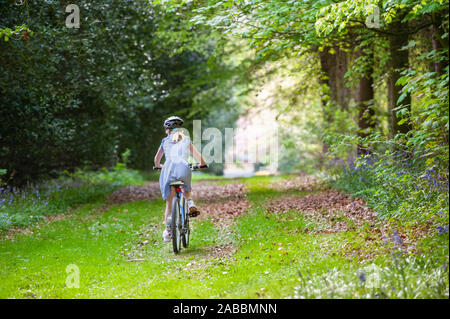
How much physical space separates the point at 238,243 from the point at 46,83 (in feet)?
21.6

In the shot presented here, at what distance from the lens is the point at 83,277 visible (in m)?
6.22

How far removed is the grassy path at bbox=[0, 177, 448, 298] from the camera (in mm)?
5066

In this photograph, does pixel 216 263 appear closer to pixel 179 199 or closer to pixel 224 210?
pixel 179 199

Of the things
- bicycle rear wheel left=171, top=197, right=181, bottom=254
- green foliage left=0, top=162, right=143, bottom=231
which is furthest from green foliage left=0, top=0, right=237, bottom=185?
bicycle rear wheel left=171, top=197, right=181, bottom=254

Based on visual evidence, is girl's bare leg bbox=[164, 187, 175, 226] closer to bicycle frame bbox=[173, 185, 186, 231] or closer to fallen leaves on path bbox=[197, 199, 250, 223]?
bicycle frame bbox=[173, 185, 186, 231]

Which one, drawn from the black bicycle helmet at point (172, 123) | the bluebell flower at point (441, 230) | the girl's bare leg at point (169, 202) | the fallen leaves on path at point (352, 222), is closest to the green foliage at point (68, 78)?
the black bicycle helmet at point (172, 123)

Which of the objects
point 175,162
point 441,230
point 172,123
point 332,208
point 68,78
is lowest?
point 332,208

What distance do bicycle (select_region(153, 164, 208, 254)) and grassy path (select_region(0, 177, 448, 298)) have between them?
235 millimetres

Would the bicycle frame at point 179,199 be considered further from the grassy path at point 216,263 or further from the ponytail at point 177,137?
the ponytail at point 177,137

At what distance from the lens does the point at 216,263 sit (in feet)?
22.4

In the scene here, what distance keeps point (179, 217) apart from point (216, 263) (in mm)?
1081

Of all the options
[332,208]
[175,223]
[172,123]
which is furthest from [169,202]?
[332,208]
